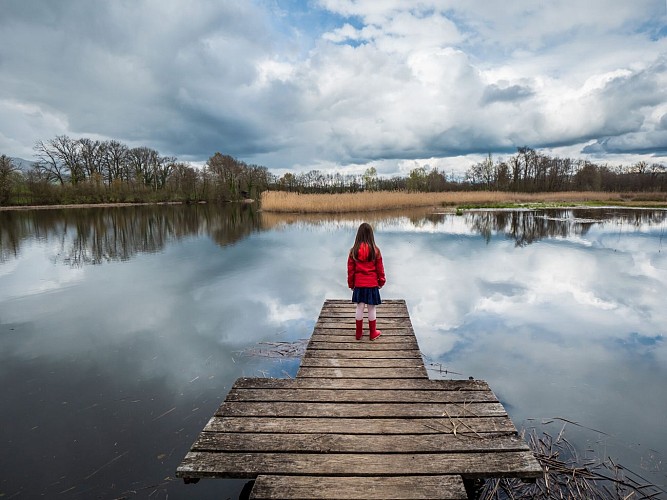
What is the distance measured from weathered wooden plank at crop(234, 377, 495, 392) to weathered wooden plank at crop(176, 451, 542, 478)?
0.82m

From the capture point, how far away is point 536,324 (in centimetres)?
563

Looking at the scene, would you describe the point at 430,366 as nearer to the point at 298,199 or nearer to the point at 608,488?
the point at 608,488

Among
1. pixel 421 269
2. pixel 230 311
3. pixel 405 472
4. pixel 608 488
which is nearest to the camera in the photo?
pixel 405 472

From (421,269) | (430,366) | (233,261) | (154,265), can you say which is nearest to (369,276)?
(430,366)

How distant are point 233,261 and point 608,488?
967 centimetres

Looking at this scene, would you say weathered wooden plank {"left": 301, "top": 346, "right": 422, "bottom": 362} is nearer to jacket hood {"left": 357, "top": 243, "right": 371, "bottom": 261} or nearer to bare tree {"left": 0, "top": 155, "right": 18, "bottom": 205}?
jacket hood {"left": 357, "top": 243, "right": 371, "bottom": 261}

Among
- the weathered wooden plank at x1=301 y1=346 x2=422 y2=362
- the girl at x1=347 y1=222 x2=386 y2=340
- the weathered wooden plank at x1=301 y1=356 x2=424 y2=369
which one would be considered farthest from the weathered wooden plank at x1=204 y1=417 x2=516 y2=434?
the girl at x1=347 y1=222 x2=386 y2=340

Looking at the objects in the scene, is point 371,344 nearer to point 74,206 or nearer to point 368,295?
point 368,295

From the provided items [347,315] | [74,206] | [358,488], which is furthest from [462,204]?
[74,206]

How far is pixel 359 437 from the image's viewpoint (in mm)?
2473

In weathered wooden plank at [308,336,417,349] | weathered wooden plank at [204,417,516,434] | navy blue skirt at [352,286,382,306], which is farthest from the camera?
weathered wooden plank at [308,336,417,349]

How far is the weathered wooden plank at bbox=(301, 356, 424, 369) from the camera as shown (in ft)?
11.8

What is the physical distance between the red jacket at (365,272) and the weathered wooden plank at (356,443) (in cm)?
183

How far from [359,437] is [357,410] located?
0.33 meters
